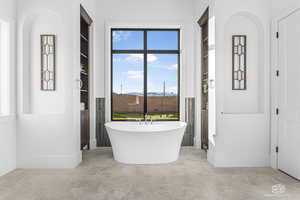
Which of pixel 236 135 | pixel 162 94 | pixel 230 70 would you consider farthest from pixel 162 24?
pixel 236 135

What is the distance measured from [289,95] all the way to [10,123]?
13.5 feet

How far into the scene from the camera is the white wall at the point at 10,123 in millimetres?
3281

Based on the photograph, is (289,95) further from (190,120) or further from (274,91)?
(190,120)

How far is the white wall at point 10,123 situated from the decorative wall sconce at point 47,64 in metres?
0.41

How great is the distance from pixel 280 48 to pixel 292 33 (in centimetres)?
30

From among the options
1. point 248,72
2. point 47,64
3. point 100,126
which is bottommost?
point 100,126

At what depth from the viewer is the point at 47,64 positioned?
377 cm

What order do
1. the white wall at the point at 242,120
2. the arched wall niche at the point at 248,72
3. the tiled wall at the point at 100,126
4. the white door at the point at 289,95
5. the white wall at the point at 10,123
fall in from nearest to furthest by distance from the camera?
the white door at the point at 289,95, the white wall at the point at 10,123, the white wall at the point at 242,120, the arched wall niche at the point at 248,72, the tiled wall at the point at 100,126

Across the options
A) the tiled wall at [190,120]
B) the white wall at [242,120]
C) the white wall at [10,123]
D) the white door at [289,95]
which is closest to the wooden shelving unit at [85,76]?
the white wall at [10,123]

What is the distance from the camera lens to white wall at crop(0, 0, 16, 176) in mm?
3281

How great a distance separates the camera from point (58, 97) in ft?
12.6

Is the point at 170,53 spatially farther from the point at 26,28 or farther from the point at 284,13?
the point at 26,28

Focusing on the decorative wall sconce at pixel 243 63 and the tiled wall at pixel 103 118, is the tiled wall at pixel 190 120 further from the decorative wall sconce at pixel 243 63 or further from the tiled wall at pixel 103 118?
the decorative wall sconce at pixel 243 63

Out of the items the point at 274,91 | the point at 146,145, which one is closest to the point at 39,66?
the point at 146,145
